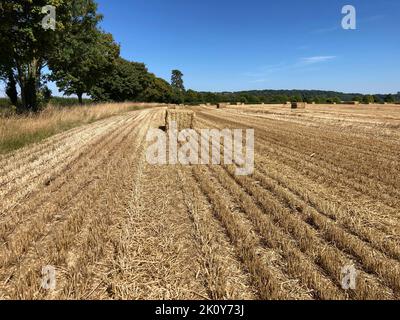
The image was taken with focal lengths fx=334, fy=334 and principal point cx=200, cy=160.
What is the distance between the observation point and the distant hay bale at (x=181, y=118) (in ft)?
57.3

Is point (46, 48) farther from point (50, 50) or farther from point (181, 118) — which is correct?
point (181, 118)

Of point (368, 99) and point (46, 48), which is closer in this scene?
point (46, 48)

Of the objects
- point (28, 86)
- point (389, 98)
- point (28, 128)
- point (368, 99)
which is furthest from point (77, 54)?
point (389, 98)

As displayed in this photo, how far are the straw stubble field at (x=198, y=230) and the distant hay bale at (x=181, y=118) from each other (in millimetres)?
8087

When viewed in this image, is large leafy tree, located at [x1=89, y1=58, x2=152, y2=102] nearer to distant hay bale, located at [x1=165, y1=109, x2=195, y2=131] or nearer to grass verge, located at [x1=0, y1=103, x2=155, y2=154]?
grass verge, located at [x1=0, y1=103, x2=155, y2=154]

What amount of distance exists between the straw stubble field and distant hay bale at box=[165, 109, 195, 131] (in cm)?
809

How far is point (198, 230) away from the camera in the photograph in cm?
505

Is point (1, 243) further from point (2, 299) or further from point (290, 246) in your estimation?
point (290, 246)

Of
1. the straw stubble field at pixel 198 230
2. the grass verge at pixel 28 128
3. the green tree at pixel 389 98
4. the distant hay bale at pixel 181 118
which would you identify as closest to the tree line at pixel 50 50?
the grass verge at pixel 28 128

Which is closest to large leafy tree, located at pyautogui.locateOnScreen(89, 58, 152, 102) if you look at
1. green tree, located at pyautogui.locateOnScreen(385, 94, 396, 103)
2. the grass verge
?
the grass verge

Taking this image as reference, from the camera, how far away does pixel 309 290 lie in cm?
351

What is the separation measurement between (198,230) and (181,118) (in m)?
13.1

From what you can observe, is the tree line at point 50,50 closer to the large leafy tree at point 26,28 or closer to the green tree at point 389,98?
the large leafy tree at point 26,28
